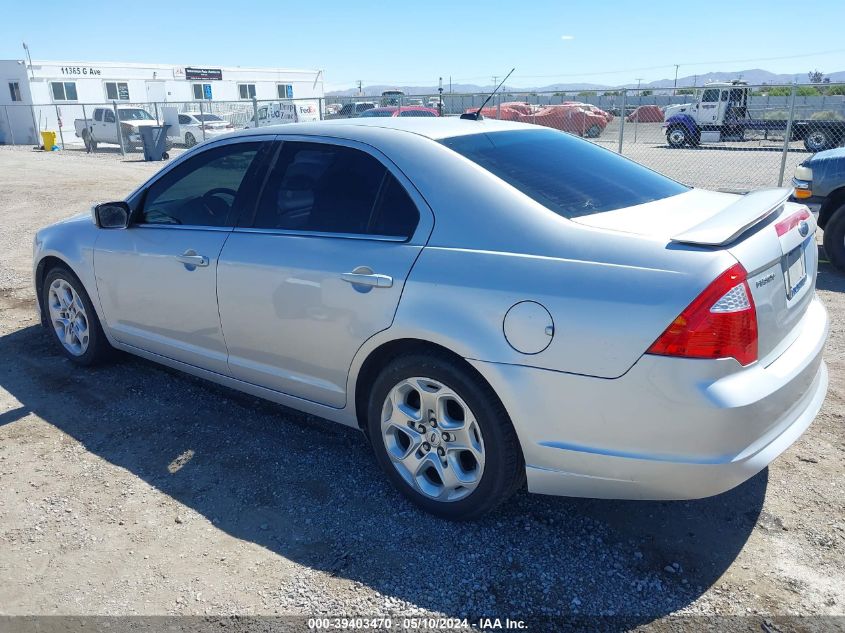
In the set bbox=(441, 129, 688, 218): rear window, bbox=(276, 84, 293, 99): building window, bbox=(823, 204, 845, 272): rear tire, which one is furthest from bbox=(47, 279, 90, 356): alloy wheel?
bbox=(276, 84, 293, 99): building window

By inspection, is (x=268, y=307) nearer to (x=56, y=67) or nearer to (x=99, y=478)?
(x=99, y=478)

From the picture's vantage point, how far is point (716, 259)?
2473 millimetres

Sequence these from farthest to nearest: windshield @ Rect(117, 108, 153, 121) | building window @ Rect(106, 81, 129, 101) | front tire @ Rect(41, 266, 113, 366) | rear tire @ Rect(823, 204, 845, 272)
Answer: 1. building window @ Rect(106, 81, 129, 101)
2. windshield @ Rect(117, 108, 153, 121)
3. rear tire @ Rect(823, 204, 845, 272)
4. front tire @ Rect(41, 266, 113, 366)

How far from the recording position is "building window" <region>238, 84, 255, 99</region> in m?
44.2

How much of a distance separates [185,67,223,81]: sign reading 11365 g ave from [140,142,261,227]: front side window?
40818 millimetres

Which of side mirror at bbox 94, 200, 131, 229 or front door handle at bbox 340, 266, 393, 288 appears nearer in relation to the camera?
front door handle at bbox 340, 266, 393, 288

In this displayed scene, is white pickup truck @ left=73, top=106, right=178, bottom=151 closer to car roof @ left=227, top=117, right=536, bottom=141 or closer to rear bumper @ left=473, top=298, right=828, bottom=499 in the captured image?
car roof @ left=227, top=117, right=536, bottom=141

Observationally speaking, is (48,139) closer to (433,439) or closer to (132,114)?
(132,114)

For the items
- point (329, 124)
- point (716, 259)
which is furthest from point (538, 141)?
point (716, 259)

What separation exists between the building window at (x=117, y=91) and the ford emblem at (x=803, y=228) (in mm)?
39207

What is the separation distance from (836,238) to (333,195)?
5.86 meters

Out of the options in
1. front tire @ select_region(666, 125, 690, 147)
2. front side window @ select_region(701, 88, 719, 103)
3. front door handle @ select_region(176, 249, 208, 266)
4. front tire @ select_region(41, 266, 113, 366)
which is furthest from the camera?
front side window @ select_region(701, 88, 719, 103)

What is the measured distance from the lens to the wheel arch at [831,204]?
276 inches

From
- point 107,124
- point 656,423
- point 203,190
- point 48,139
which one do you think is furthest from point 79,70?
point 656,423
